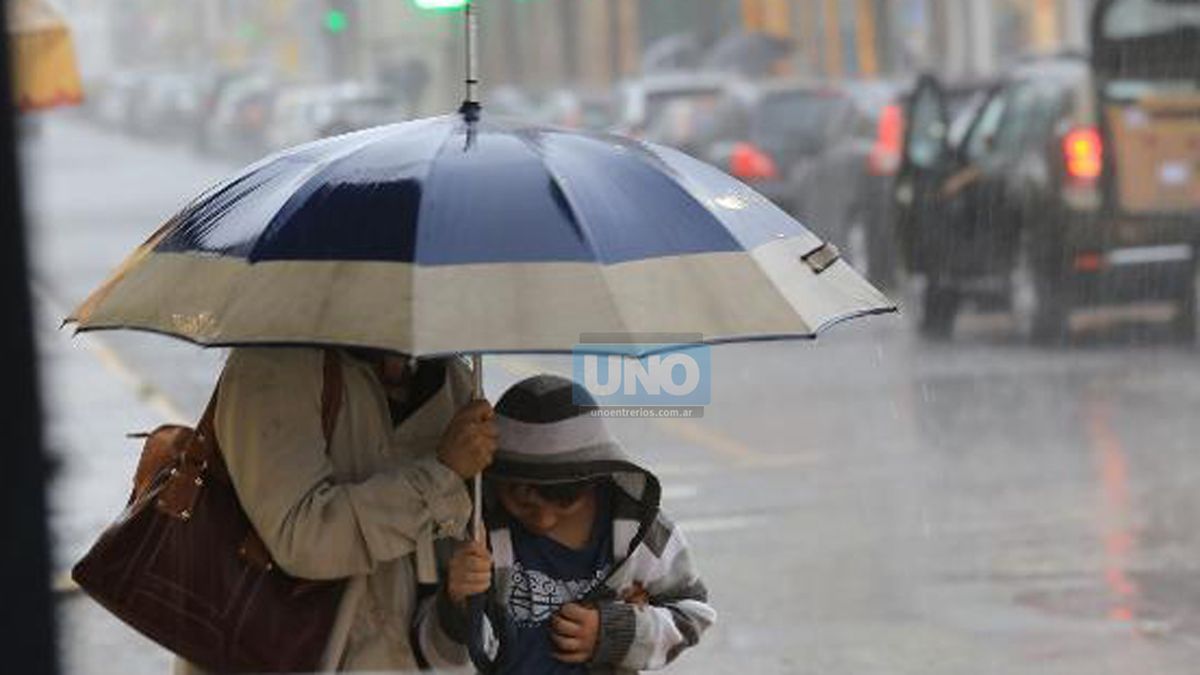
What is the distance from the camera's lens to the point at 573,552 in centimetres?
408

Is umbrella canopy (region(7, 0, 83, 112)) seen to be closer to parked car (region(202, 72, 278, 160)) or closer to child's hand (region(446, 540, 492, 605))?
child's hand (region(446, 540, 492, 605))

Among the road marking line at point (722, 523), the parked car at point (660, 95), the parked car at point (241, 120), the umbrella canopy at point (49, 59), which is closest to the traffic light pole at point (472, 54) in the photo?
the road marking line at point (722, 523)

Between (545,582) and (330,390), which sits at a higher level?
(330,390)

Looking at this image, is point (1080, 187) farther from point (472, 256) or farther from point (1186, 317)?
point (472, 256)

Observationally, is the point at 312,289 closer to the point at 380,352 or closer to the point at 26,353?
the point at 380,352

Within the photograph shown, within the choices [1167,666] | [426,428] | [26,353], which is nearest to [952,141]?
[1167,666]

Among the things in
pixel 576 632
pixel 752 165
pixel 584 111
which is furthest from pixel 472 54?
pixel 584 111

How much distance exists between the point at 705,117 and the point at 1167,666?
2112 cm

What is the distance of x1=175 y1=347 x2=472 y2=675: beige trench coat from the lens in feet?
12.1

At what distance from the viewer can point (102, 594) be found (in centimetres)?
374

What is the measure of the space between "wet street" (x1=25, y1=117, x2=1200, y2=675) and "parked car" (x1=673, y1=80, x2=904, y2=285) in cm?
233

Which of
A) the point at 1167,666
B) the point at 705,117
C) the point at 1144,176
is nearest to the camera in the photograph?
the point at 1167,666

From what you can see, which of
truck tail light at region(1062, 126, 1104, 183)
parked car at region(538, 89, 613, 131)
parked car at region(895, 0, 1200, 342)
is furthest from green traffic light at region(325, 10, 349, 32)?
truck tail light at region(1062, 126, 1104, 183)

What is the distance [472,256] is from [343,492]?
1.23 ft
